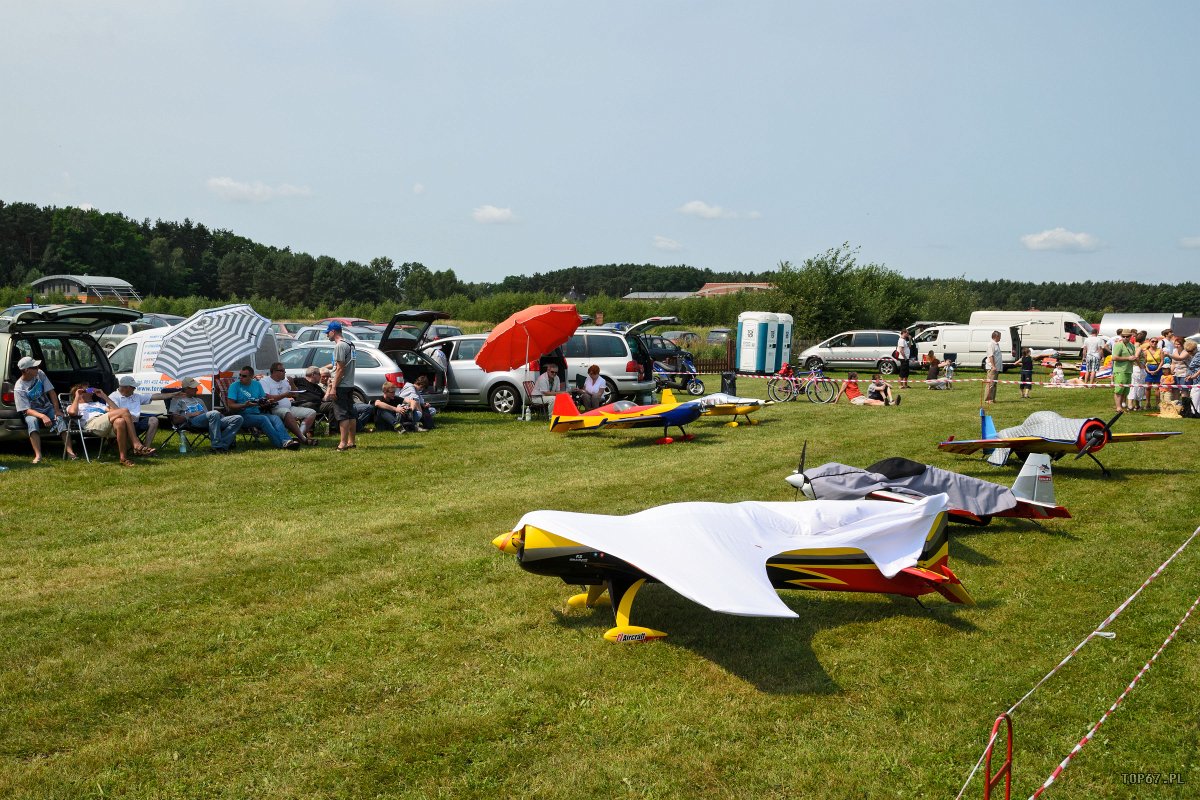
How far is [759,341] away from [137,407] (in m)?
20.3

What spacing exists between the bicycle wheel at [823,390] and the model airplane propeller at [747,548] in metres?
13.3

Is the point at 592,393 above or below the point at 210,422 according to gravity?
above

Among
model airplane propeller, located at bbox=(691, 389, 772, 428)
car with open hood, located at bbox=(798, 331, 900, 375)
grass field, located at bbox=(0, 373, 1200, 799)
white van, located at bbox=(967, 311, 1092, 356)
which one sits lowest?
grass field, located at bbox=(0, 373, 1200, 799)

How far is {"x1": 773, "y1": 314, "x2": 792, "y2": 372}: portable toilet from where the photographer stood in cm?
2781

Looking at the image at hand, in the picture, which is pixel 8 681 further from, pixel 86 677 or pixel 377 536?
pixel 377 536

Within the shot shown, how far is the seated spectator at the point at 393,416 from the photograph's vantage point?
535 inches

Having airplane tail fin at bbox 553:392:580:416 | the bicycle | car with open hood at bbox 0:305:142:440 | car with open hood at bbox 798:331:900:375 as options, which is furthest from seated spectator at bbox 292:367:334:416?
car with open hood at bbox 798:331:900:375

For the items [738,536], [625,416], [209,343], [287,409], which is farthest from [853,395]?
[738,536]

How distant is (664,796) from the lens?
3.59 m

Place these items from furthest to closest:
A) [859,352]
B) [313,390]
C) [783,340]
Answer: [859,352]
[783,340]
[313,390]

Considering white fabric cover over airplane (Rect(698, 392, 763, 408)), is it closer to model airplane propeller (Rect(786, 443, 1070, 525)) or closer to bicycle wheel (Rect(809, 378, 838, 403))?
bicycle wheel (Rect(809, 378, 838, 403))

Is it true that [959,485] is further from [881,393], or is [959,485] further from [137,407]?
[881,393]

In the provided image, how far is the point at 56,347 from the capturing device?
11242 mm

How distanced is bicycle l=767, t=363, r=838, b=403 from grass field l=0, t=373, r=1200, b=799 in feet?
33.8
